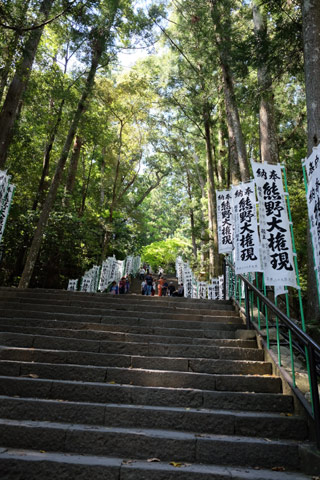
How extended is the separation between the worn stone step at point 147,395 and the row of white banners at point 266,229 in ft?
5.14

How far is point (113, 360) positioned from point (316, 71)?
5.97 metres

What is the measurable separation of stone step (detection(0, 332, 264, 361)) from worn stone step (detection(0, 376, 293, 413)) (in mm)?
949

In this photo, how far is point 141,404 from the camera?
150 inches

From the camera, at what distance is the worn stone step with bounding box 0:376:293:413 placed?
3.81m

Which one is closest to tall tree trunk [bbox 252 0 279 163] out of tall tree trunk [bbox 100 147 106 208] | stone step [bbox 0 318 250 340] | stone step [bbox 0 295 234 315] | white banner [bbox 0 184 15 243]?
stone step [bbox 0 295 234 315]

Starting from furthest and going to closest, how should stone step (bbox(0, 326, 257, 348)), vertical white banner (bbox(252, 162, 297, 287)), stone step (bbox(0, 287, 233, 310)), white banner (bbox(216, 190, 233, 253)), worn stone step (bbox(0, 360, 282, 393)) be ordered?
white banner (bbox(216, 190, 233, 253)), stone step (bbox(0, 287, 233, 310)), stone step (bbox(0, 326, 257, 348)), vertical white banner (bbox(252, 162, 297, 287)), worn stone step (bbox(0, 360, 282, 393))

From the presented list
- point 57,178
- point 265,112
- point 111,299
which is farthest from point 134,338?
point 57,178

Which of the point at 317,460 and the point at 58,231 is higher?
the point at 58,231

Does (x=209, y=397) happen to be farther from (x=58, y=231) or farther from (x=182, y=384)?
(x=58, y=231)

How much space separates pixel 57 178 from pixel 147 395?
9980 millimetres

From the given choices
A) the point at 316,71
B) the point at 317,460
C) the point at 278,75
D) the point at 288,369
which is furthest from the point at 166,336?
the point at 278,75

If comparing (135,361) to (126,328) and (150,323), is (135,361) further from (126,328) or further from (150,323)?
(150,323)

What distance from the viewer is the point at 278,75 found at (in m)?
7.92

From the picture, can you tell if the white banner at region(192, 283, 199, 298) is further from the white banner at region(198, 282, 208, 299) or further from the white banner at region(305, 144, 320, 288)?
the white banner at region(305, 144, 320, 288)
